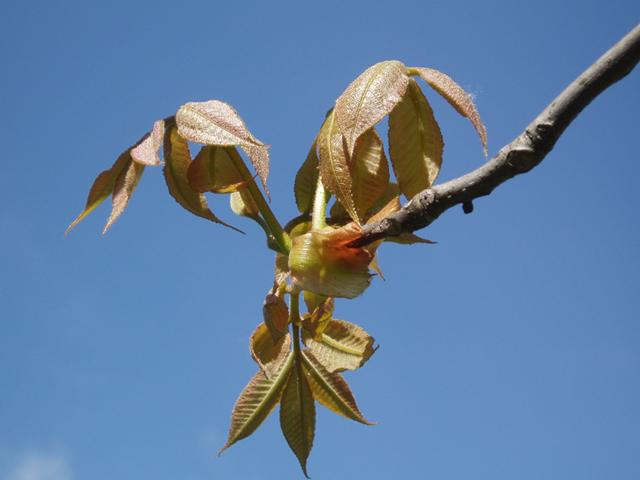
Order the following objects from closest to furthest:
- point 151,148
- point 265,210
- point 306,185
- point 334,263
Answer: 1. point 334,263
2. point 151,148
3. point 265,210
4. point 306,185

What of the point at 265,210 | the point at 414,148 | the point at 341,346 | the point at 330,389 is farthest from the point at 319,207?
the point at 330,389

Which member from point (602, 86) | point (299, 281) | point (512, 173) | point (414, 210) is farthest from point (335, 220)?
point (602, 86)

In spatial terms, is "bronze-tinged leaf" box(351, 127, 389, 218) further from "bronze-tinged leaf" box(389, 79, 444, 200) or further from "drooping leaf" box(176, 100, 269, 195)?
"drooping leaf" box(176, 100, 269, 195)

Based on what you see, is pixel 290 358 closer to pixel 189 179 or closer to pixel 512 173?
pixel 189 179

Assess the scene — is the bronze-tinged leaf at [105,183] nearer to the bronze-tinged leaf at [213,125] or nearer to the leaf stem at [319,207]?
the bronze-tinged leaf at [213,125]

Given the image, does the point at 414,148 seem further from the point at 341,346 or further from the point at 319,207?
the point at 341,346
